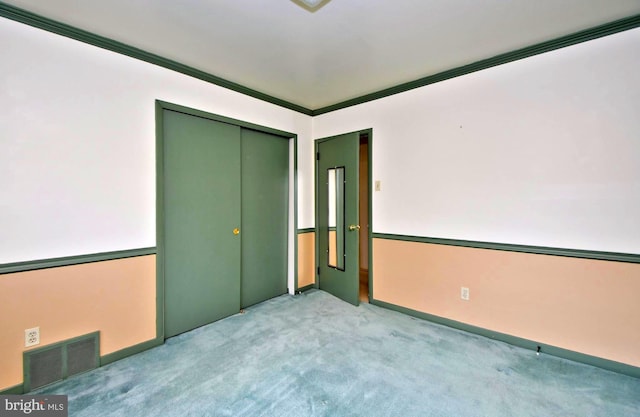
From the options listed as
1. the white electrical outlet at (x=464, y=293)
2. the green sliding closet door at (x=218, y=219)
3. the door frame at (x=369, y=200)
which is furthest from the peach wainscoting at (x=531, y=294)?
the green sliding closet door at (x=218, y=219)

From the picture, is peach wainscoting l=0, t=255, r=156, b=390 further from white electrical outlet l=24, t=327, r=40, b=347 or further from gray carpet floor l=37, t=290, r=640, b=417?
gray carpet floor l=37, t=290, r=640, b=417

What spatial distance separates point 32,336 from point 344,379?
2199 mm

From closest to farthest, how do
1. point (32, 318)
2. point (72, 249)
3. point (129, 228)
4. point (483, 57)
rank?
point (32, 318) → point (72, 249) → point (129, 228) → point (483, 57)

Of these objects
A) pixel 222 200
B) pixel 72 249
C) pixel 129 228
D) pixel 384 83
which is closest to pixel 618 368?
pixel 384 83

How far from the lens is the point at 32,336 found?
1.86 m

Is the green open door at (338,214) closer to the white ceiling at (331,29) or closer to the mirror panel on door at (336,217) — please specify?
the mirror panel on door at (336,217)

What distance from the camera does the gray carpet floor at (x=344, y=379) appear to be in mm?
1697

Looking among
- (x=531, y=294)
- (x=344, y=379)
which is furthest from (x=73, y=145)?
(x=531, y=294)

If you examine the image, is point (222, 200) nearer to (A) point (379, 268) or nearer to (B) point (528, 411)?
(A) point (379, 268)

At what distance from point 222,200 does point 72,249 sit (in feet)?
4.24

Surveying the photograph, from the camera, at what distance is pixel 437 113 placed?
2850 mm

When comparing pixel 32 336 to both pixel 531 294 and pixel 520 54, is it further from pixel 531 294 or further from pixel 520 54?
pixel 520 54

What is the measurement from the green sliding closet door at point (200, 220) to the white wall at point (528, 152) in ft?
6.09

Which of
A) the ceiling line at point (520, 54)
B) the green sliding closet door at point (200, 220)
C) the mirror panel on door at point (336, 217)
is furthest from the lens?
the mirror panel on door at point (336, 217)
